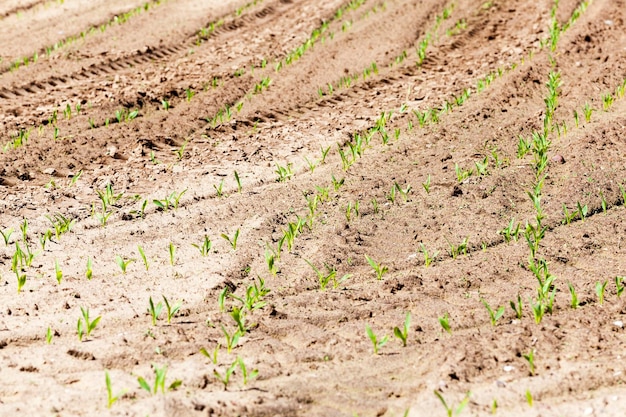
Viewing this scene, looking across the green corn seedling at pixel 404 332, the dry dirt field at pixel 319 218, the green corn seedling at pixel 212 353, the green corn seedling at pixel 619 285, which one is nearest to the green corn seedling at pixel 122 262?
the dry dirt field at pixel 319 218

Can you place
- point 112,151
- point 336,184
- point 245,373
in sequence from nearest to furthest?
point 245,373 < point 336,184 < point 112,151

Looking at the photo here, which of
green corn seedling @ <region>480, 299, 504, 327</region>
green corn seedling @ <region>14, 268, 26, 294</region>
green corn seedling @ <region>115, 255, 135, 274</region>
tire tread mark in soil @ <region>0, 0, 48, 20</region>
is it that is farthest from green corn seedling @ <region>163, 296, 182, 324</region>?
tire tread mark in soil @ <region>0, 0, 48, 20</region>

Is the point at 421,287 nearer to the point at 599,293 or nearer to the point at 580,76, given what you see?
the point at 599,293

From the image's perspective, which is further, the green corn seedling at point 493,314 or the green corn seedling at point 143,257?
the green corn seedling at point 143,257

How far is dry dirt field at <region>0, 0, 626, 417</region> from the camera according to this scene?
10.6 feet

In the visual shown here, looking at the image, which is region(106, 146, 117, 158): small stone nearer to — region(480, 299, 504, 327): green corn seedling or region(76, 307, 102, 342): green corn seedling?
region(76, 307, 102, 342): green corn seedling

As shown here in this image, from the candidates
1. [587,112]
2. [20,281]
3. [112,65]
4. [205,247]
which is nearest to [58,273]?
[20,281]

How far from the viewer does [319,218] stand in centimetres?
471

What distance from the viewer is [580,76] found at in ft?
21.8

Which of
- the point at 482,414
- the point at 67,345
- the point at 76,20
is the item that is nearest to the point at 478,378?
the point at 482,414

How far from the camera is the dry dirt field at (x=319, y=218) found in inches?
127

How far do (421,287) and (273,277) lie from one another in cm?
74

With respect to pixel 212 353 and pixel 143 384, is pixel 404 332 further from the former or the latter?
pixel 143 384

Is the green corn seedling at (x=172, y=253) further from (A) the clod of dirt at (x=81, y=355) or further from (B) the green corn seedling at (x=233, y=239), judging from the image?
(A) the clod of dirt at (x=81, y=355)
